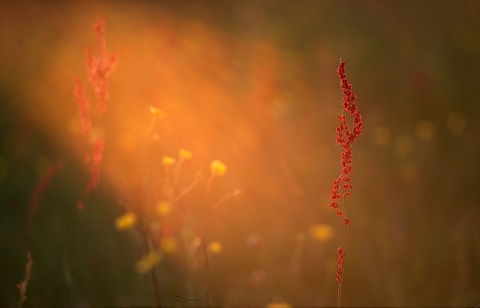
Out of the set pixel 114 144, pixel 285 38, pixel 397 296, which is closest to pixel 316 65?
pixel 285 38

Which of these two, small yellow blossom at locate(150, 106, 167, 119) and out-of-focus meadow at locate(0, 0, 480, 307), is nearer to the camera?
small yellow blossom at locate(150, 106, 167, 119)

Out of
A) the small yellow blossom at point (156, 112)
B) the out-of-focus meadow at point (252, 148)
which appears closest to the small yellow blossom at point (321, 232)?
the out-of-focus meadow at point (252, 148)

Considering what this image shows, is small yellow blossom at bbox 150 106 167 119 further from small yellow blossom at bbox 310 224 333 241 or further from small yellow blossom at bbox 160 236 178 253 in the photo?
small yellow blossom at bbox 310 224 333 241

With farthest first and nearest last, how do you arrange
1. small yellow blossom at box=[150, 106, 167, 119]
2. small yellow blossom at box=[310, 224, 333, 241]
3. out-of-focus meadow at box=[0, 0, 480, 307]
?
small yellow blossom at box=[310, 224, 333, 241] < out-of-focus meadow at box=[0, 0, 480, 307] < small yellow blossom at box=[150, 106, 167, 119]

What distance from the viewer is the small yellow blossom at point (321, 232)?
2482 millimetres

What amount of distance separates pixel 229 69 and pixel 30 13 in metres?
1.79

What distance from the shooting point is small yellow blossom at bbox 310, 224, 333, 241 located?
2482 mm

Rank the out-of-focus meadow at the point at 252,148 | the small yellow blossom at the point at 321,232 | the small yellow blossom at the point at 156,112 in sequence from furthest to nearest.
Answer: the small yellow blossom at the point at 321,232 → the out-of-focus meadow at the point at 252,148 → the small yellow blossom at the point at 156,112

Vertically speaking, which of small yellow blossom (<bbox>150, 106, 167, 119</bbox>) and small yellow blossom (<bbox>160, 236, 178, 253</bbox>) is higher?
small yellow blossom (<bbox>150, 106, 167, 119</bbox>)

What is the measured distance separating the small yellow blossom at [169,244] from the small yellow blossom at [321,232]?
62cm

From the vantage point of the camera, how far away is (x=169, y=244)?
2.36 m

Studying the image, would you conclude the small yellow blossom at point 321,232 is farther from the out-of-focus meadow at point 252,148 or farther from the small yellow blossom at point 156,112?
the small yellow blossom at point 156,112

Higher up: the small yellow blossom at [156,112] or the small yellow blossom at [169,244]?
the small yellow blossom at [156,112]

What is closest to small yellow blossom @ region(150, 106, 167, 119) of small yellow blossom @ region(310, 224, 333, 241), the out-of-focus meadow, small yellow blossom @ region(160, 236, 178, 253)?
the out-of-focus meadow
